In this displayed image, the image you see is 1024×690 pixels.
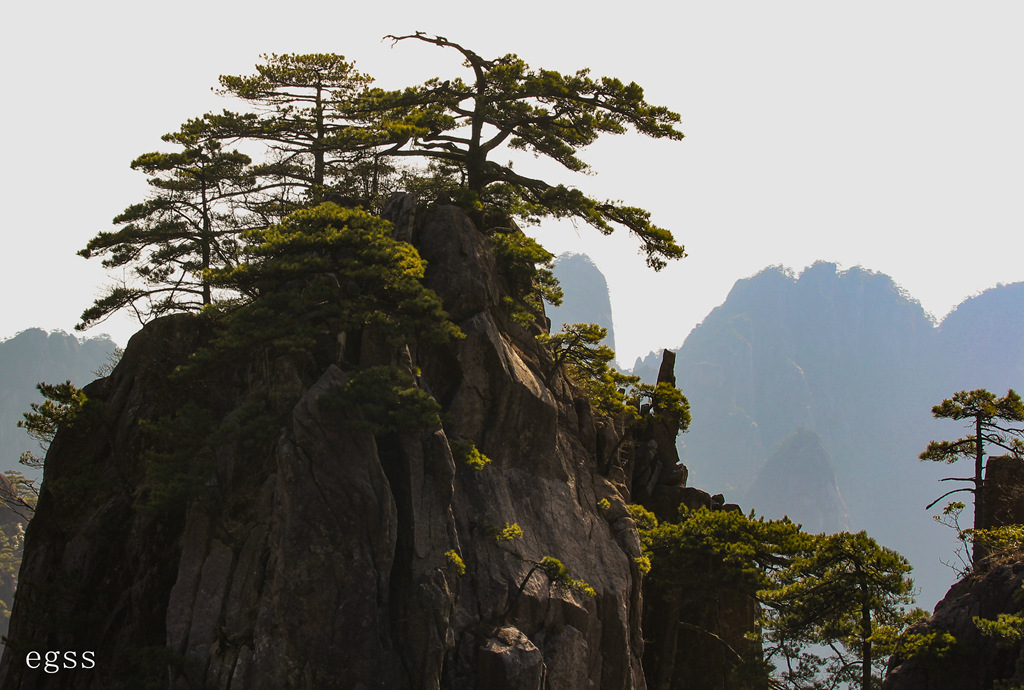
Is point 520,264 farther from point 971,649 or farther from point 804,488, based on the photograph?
point 804,488

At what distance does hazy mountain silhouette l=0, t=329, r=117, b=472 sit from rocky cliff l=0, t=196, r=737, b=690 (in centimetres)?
13739

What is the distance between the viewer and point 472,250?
2159 cm

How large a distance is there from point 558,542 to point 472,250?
800 cm

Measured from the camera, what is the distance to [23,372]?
5620 inches

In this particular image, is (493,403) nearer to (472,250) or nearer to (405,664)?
(472,250)

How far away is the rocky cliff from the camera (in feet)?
49.3

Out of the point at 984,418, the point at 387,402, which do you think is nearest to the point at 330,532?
the point at 387,402

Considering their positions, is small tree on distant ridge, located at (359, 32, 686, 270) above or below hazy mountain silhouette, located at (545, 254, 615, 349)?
below

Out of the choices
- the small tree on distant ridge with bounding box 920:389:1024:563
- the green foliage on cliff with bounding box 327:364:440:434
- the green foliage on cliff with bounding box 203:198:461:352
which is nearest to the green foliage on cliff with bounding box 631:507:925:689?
the small tree on distant ridge with bounding box 920:389:1024:563

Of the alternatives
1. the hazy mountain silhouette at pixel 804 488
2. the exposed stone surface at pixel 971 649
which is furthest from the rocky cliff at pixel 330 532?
the hazy mountain silhouette at pixel 804 488

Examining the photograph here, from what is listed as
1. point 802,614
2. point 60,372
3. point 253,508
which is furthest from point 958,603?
point 60,372

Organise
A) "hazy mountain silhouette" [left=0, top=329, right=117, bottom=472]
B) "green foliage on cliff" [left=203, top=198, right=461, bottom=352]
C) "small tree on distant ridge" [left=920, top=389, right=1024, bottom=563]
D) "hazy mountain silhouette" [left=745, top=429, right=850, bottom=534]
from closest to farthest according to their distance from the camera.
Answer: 1. "green foliage on cliff" [left=203, top=198, right=461, bottom=352]
2. "small tree on distant ridge" [left=920, top=389, right=1024, bottom=563]
3. "hazy mountain silhouette" [left=0, top=329, right=117, bottom=472]
4. "hazy mountain silhouette" [left=745, top=429, right=850, bottom=534]

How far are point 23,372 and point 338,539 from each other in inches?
6006

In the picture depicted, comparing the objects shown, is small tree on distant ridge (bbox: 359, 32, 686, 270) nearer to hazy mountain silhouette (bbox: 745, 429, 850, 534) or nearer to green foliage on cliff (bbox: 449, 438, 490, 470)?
green foliage on cliff (bbox: 449, 438, 490, 470)
